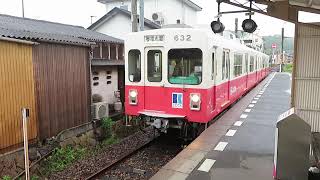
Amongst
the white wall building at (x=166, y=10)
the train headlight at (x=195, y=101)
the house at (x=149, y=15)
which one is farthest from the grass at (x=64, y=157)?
the white wall building at (x=166, y=10)

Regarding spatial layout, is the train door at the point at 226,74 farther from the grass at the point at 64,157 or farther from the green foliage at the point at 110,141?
the grass at the point at 64,157

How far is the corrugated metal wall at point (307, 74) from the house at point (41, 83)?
708 cm

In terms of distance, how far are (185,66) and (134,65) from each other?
1.57 meters

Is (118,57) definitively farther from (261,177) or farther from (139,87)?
(261,177)

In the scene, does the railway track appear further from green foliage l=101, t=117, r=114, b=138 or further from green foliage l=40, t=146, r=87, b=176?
green foliage l=101, t=117, r=114, b=138

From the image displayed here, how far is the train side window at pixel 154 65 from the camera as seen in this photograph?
27.3 ft

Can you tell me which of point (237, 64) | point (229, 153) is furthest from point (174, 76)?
point (237, 64)

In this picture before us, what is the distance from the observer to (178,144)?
372 inches

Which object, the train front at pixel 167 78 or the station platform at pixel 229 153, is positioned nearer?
the station platform at pixel 229 153

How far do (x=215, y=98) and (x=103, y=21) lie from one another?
16.4m

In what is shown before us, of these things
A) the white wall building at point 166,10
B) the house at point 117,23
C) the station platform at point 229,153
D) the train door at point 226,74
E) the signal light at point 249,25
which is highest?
the white wall building at point 166,10

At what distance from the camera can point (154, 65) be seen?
8.47 m

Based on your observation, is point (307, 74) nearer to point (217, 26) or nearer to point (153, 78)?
point (217, 26)

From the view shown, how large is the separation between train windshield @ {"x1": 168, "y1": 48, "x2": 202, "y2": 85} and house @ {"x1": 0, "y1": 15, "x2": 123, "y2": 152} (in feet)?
13.3
